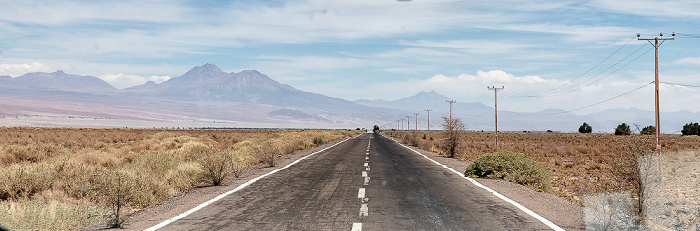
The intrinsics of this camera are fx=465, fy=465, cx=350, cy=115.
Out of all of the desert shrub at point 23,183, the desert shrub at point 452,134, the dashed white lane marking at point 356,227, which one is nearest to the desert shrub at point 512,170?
the dashed white lane marking at point 356,227

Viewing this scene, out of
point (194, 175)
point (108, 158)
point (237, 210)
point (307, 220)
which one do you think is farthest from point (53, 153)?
point (307, 220)

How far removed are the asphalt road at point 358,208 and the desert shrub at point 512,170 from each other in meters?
1.71

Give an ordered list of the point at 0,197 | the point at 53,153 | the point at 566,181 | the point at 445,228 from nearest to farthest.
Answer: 1. the point at 445,228
2. the point at 0,197
3. the point at 566,181
4. the point at 53,153

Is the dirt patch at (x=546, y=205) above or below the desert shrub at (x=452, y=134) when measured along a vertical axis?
below

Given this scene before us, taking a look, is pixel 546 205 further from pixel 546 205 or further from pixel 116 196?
pixel 116 196

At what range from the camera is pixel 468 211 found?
29.8 ft

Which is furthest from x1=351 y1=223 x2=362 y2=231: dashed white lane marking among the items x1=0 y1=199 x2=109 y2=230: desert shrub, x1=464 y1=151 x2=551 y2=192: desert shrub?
x1=464 y1=151 x2=551 y2=192: desert shrub

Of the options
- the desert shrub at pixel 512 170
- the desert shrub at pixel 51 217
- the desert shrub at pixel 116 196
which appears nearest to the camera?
the desert shrub at pixel 51 217

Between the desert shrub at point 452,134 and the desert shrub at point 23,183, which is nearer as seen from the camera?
the desert shrub at point 23,183

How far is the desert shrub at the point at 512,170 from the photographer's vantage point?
14000 mm

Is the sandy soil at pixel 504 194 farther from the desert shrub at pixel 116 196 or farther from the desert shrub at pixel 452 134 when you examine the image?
the desert shrub at pixel 452 134

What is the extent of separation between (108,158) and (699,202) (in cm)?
2042

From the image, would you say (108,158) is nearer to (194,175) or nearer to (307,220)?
(194,175)

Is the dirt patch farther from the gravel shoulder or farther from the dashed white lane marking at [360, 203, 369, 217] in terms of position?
the dashed white lane marking at [360, 203, 369, 217]
